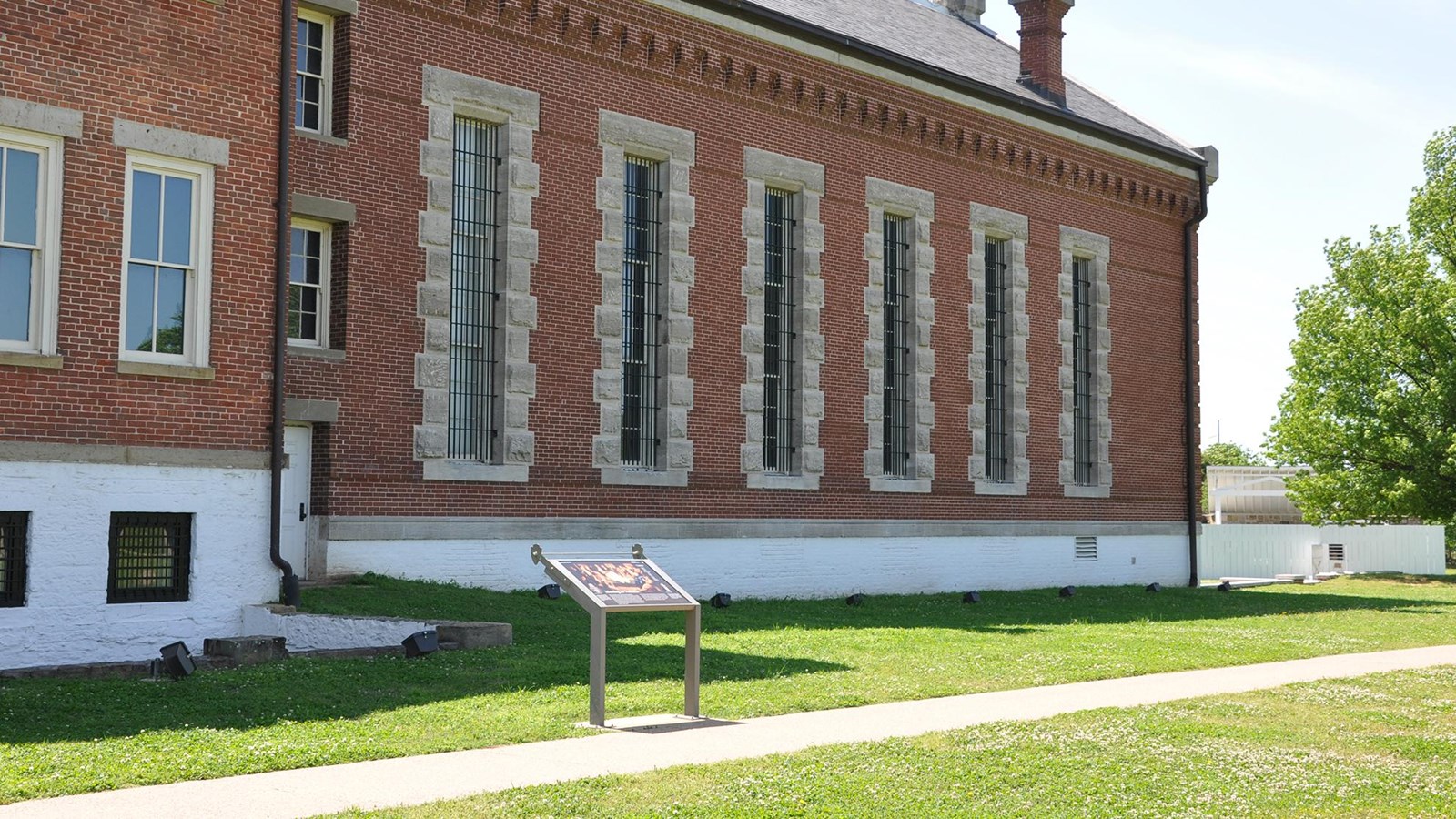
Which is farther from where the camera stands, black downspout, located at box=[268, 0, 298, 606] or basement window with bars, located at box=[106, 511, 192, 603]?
black downspout, located at box=[268, 0, 298, 606]

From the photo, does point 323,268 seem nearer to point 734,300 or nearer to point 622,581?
point 734,300

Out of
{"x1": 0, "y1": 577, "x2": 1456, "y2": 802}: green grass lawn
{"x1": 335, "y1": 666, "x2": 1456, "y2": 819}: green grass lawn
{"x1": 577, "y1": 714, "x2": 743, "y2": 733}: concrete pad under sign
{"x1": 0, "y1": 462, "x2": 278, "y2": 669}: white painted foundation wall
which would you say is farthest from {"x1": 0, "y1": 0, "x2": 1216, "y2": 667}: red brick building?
{"x1": 335, "y1": 666, "x2": 1456, "y2": 819}: green grass lawn

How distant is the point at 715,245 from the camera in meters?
25.5

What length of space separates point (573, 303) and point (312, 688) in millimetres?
10921

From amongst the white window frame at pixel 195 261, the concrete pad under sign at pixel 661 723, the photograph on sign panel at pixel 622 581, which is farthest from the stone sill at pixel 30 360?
the concrete pad under sign at pixel 661 723

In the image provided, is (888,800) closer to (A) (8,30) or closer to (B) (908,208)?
(A) (8,30)

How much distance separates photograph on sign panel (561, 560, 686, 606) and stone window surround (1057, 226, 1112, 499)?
863 inches

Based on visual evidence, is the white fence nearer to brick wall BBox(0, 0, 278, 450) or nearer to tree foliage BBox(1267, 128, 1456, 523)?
tree foliage BBox(1267, 128, 1456, 523)

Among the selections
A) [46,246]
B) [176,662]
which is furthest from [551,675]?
[46,246]

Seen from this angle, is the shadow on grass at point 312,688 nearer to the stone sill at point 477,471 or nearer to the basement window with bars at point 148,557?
the basement window with bars at point 148,557

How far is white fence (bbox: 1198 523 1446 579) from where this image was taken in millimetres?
45750

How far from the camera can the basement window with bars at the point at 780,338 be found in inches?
1056

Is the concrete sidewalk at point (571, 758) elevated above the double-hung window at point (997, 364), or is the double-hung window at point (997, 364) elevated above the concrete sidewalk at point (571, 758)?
the double-hung window at point (997, 364)

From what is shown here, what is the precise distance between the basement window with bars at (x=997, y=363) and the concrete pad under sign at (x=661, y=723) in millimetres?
20430
